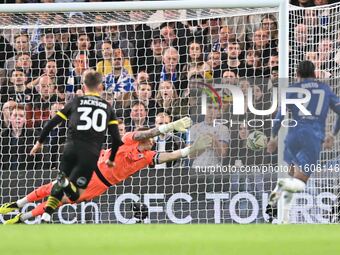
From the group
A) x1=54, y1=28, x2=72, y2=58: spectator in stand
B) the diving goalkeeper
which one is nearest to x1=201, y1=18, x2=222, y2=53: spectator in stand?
the diving goalkeeper

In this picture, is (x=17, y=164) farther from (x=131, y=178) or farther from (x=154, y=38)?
(x=154, y=38)

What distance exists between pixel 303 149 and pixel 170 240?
469cm

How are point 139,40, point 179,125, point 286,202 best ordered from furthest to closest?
point 139,40
point 179,125
point 286,202

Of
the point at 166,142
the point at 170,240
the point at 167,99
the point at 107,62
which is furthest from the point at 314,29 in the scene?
the point at 170,240

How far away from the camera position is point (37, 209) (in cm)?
1236

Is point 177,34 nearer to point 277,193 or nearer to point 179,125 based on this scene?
point 179,125

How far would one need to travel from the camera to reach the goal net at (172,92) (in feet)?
40.9

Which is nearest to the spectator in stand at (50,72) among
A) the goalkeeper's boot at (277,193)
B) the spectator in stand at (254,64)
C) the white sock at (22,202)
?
the white sock at (22,202)

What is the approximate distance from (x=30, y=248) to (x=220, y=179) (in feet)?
18.3

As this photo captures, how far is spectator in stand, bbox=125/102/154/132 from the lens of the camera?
43.2ft

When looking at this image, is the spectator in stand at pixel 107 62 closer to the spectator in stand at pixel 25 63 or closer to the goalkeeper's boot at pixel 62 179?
the spectator in stand at pixel 25 63

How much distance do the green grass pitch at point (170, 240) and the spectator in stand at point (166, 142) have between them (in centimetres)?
382

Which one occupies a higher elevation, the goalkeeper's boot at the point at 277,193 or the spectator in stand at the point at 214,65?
the spectator in stand at the point at 214,65

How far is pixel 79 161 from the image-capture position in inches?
469
